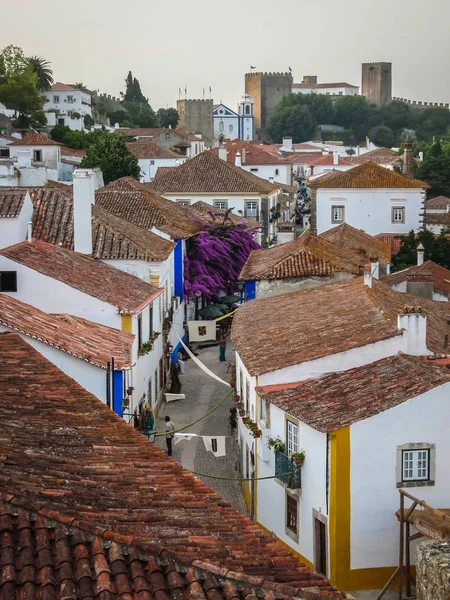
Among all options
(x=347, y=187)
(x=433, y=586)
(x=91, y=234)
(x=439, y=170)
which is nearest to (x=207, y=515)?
(x=433, y=586)

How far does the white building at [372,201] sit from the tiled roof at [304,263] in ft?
63.6

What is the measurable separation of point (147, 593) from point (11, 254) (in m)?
17.4

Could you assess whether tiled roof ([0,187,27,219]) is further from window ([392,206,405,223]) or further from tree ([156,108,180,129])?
tree ([156,108,180,129])

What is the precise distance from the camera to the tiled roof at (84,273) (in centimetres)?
2317

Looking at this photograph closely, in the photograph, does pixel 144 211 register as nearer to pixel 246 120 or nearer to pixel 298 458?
pixel 298 458

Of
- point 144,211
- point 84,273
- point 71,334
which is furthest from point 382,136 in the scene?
point 71,334

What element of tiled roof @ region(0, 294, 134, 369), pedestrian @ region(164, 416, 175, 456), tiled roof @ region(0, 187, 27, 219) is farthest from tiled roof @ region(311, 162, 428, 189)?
tiled roof @ region(0, 294, 134, 369)

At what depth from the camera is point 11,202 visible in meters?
26.1

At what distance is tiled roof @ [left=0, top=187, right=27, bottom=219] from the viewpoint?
25.7 metres

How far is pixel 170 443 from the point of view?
24.0 m

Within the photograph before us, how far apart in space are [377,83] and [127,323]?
178m

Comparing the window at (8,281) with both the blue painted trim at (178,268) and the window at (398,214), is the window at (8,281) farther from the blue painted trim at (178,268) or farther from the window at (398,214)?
the window at (398,214)

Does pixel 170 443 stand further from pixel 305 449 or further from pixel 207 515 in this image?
pixel 207 515

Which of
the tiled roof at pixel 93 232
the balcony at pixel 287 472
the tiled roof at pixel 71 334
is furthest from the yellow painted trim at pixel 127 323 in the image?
the balcony at pixel 287 472
